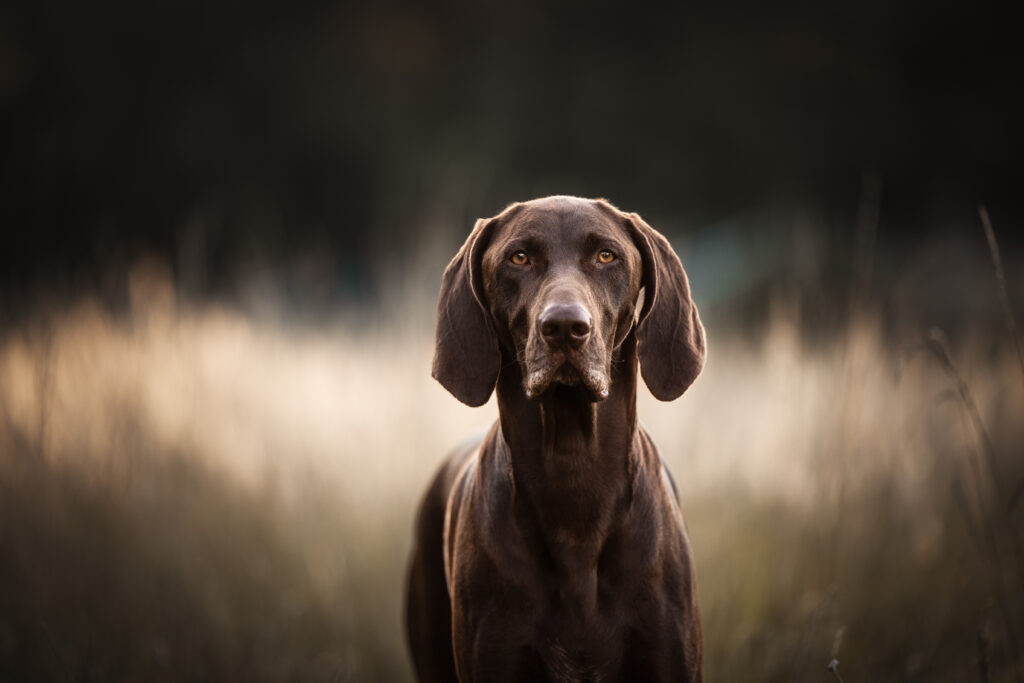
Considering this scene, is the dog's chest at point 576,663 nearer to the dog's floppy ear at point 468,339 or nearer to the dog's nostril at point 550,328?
the dog's floppy ear at point 468,339

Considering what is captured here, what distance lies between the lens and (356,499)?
479 centimetres

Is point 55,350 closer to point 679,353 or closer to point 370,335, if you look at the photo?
point 370,335

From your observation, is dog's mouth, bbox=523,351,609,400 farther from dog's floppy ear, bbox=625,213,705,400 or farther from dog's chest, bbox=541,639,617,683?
dog's chest, bbox=541,639,617,683

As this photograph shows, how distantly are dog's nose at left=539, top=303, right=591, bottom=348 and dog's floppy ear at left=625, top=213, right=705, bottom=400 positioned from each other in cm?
42

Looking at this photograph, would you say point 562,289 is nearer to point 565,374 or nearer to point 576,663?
point 565,374

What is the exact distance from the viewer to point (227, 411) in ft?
17.2

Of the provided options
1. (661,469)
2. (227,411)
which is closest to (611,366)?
(661,469)

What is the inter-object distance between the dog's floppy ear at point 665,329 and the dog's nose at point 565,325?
42cm

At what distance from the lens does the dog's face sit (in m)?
2.12

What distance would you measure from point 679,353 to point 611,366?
0.66 ft

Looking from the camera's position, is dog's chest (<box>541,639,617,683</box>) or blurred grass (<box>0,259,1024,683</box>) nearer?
dog's chest (<box>541,639,617,683</box>)

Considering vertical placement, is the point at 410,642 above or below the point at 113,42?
below

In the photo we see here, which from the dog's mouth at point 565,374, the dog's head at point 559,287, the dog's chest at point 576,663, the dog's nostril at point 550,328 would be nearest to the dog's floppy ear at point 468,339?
the dog's head at point 559,287

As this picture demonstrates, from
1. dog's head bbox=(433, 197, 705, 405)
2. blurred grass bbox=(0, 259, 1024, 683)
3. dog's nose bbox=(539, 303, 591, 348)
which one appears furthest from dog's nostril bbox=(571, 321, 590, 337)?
blurred grass bbox=(0, 259, 1024, 683)
